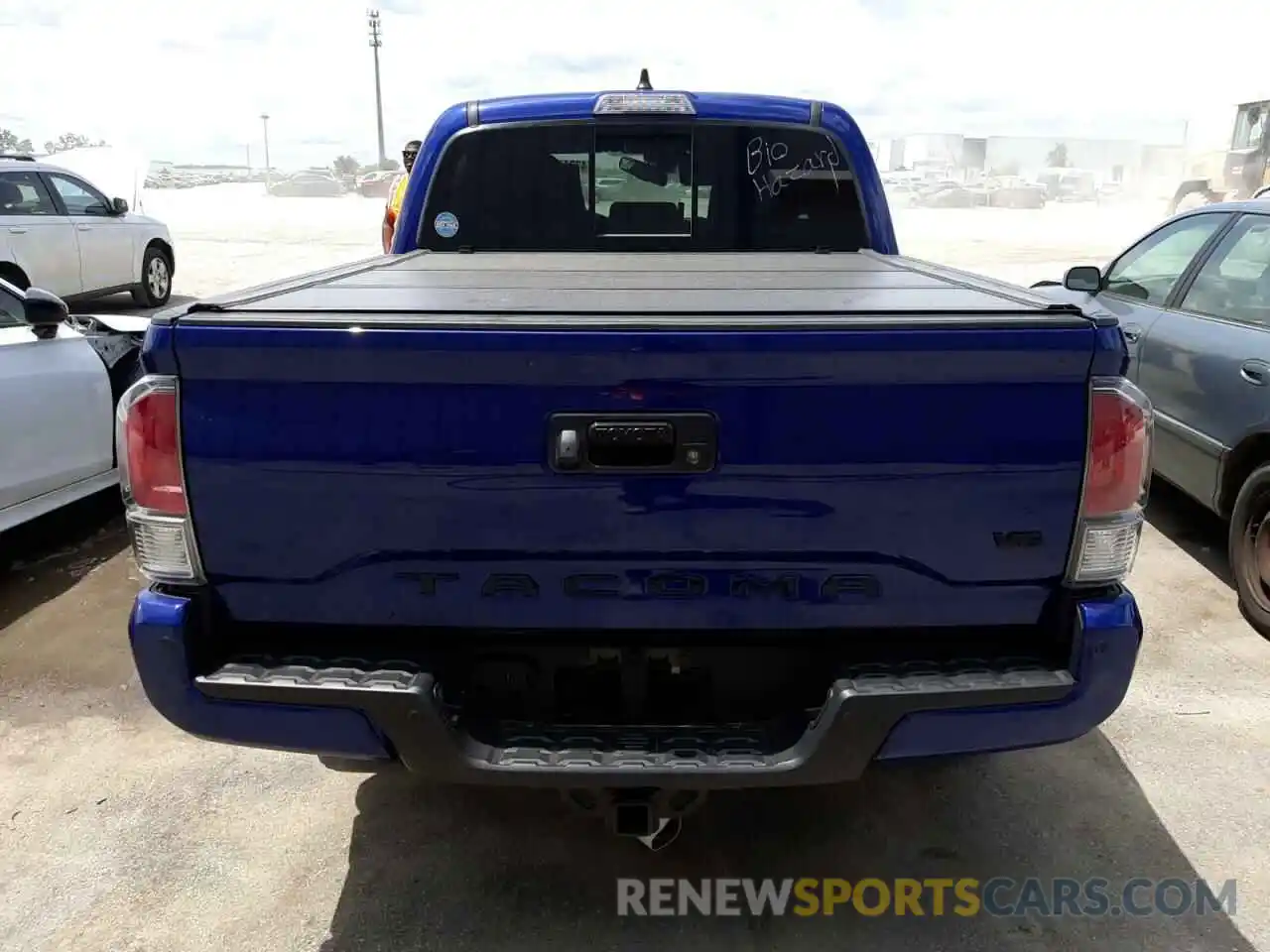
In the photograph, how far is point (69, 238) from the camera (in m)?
10.8

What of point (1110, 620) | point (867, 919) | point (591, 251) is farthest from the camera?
point (591, 251)

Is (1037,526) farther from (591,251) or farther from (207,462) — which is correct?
(591,251)

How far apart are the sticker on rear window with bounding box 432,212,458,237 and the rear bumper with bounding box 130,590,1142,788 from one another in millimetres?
2386

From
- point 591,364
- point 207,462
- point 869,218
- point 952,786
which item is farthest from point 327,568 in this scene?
point 869,218

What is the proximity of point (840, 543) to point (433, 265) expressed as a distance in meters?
1.92

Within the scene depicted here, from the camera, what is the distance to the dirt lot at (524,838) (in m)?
2.52

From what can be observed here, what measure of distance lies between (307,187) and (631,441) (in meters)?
56.3

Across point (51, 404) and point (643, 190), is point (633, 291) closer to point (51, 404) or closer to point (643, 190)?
point (643, 190)

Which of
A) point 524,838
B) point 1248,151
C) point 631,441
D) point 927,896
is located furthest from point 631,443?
point 1248,151

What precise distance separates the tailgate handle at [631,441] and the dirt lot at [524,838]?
111cm

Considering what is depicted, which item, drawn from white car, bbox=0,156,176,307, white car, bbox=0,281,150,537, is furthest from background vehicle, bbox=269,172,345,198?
white car, bbox=0,281,150,537

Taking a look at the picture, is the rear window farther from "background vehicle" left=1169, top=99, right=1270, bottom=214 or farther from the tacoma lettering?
"background vehicle" left=1169, top=99, right=1270, bottom=214

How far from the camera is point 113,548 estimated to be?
514cm

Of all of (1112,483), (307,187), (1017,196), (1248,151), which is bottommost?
(307,187)
